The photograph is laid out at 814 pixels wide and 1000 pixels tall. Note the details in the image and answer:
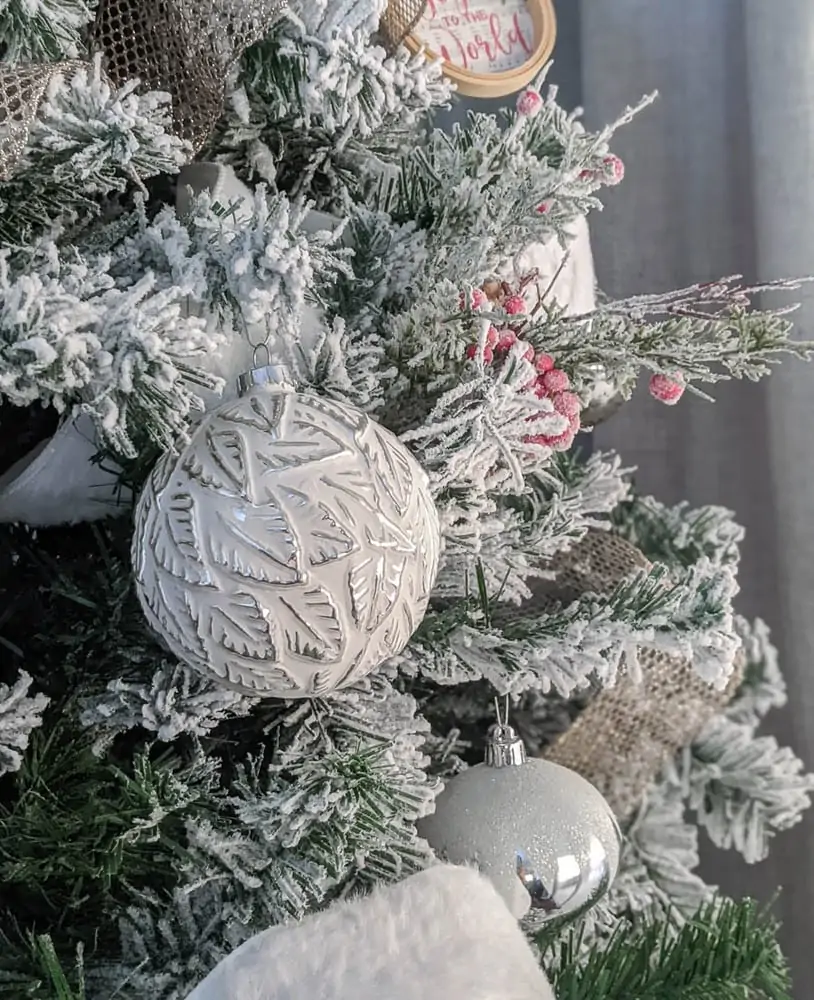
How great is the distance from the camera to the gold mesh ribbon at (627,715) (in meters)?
0.61

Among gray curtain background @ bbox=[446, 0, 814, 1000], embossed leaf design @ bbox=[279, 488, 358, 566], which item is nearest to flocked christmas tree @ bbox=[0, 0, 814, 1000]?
embossed leaf design @ bbox=[279, 488, 358, 566]

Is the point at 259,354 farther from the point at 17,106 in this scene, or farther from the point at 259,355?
the point at 17,106

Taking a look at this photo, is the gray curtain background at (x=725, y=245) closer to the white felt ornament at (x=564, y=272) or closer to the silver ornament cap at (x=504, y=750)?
the white felt ornament at (x=564, y=272)

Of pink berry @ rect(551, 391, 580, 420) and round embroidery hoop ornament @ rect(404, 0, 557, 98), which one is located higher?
round embroidery hoop ornament @ rect(404, 0, 557, 98)

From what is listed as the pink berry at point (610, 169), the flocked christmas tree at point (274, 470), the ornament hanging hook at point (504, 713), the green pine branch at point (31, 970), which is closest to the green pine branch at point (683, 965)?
the flocked christmas tree at point (274, 470)

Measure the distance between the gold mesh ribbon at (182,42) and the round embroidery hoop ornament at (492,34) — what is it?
0.16 m

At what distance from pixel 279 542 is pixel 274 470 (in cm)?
3

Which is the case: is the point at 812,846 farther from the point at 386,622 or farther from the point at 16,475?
the point at 16,475

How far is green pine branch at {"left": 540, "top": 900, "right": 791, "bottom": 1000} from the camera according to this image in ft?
1.44

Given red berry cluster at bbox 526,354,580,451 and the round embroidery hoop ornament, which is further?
the round embroidery hoop ornament

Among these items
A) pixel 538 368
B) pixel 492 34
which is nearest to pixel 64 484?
pixel 538 368

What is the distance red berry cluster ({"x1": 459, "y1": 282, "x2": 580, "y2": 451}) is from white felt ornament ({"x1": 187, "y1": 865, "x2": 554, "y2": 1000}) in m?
0.20

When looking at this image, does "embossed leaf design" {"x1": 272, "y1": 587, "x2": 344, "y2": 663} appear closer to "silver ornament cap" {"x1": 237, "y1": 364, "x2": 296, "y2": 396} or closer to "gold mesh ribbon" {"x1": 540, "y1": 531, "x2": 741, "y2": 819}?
"silver ornament cap" {"x1": 237, "y1": 364, "x2": 296, "y2": 396}

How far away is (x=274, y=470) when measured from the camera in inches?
14.4
